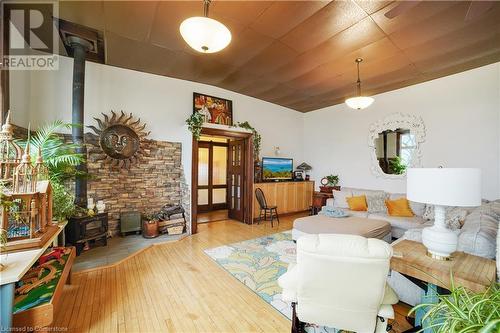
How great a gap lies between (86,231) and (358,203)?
492 cm

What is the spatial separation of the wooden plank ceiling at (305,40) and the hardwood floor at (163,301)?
3188 mm

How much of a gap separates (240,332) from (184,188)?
3.14 m

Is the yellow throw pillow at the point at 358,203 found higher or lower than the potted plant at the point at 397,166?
lower

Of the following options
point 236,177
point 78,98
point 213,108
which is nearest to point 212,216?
point 236,177

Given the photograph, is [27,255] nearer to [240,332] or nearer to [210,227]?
[240,332]

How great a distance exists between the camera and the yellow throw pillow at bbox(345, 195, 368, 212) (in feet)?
14.5

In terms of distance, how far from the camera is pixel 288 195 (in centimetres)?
582

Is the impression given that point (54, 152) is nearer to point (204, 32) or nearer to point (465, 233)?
point (204, 32)

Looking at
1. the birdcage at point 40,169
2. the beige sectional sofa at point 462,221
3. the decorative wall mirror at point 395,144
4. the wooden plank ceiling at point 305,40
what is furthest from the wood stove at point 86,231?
the decorative wall mirror at point 395,144

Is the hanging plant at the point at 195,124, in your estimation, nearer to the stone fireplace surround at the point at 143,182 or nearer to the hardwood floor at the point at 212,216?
the stone fireplace surround at the point at 143,182

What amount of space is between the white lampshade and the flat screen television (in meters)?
4.15

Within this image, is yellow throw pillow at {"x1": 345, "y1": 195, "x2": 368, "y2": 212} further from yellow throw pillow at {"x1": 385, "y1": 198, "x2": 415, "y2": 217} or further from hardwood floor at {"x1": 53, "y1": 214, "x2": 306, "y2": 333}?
hardwood floor at {"x1": 53, "y1": 214, "x2": 306, "y2": 333}

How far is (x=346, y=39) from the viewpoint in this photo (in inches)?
117

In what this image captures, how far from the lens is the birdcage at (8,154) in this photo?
5.23ft
